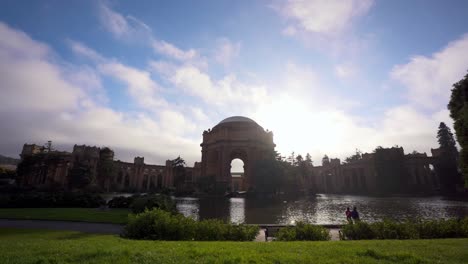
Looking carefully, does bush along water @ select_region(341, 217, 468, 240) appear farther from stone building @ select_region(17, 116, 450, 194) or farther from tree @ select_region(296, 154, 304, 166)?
tree @ select_region(296, 154, 304, 166)

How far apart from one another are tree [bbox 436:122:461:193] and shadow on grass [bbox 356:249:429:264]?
5994 cm

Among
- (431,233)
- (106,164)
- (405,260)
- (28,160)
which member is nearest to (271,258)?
(405,260)

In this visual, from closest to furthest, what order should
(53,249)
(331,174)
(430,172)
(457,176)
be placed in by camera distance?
(53,249) → (457,176) → (430,172) → (331,174)

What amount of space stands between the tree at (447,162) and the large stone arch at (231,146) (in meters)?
37.6

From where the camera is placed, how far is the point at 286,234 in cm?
1030

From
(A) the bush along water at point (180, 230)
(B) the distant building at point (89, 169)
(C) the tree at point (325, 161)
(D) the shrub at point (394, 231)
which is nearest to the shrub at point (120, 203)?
(A) the bush along water at point (180, 230)

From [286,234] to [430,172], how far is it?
6826 centimetres

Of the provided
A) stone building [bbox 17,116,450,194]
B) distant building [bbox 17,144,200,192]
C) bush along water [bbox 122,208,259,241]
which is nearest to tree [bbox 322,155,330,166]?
stone building [bbox 17,116,450,194]

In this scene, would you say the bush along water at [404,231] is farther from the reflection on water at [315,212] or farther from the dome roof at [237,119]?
the dome roof at [237,119]

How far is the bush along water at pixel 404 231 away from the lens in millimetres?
10258

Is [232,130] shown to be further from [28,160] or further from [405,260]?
[405,260]

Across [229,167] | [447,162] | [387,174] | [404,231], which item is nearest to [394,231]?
[404,231]

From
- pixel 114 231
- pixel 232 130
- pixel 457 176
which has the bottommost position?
pixel 114 231

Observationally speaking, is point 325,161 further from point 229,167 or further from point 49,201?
point 49,201
